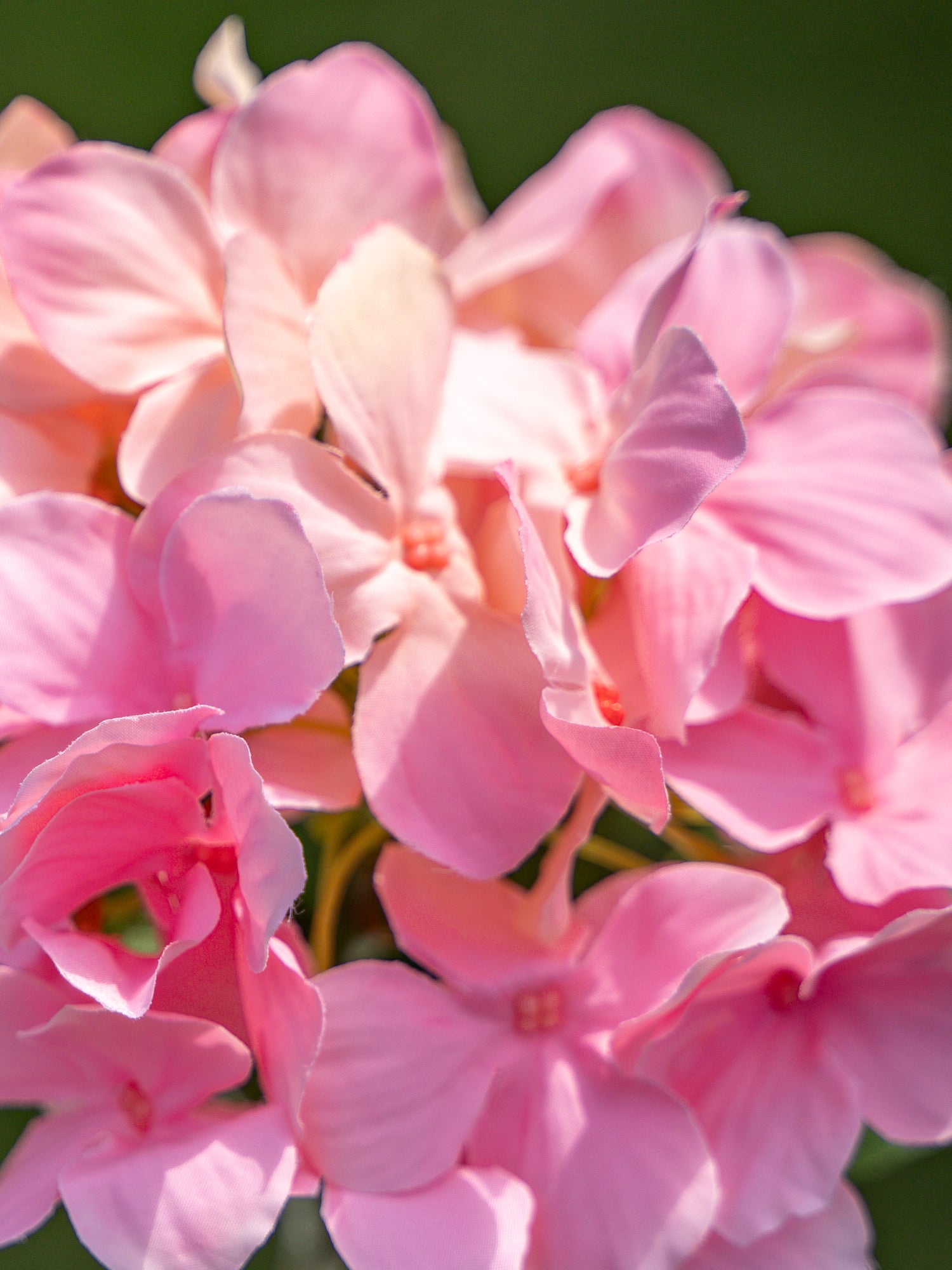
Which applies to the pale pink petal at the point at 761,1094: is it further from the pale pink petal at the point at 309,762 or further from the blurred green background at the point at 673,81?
the blurred green background at the point at 673,81

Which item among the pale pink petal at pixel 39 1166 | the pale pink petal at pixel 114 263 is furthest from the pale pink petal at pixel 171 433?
the pale pink petal at pixel 39 1166

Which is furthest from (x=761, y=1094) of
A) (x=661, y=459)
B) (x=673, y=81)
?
(x=673, y=81)

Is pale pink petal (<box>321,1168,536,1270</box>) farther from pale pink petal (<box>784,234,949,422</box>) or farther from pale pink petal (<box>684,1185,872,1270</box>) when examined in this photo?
pale pink petal (<box>784,234,949,422</box>)

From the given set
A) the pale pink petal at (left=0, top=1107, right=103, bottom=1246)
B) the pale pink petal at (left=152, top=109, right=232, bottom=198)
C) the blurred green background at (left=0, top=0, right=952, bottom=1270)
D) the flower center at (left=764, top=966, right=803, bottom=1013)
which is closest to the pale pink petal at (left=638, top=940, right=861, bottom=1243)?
the flower center at (left=764, top=966, right=803, bottom=1013)

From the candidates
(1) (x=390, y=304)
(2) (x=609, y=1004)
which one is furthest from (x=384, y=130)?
(2) (x=609, y=1004)

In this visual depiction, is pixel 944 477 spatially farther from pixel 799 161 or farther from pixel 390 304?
pixel 799 161

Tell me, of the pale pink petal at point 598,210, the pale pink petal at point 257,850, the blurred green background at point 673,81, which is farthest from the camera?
the blurred green background at point 673,81

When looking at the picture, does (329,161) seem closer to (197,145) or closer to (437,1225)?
(197,145)
